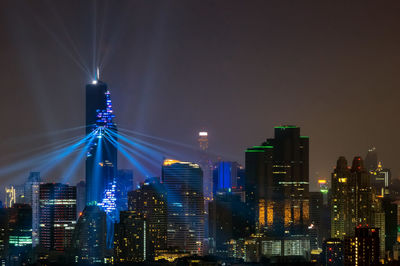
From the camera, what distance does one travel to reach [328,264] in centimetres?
2238

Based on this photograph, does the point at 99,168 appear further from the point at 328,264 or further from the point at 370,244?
Answer: the point at 370,244

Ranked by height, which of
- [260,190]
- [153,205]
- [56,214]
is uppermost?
[260,190]

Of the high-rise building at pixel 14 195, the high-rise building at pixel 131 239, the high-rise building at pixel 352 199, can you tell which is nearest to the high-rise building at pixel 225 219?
the high-rise building at pixel 131 239

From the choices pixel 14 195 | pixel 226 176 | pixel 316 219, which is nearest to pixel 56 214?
pixel 14 195

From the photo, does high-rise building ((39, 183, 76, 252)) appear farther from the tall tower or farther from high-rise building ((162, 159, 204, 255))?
high-rise building ((162, 159, 204, 255))

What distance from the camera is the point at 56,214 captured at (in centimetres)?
2689

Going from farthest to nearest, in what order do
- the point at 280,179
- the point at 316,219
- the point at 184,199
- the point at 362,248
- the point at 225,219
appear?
1. the point at 280,179
2. the point at 184,199
3. the point at 225,219
4. the point at 316,219
5. the point at 362,248

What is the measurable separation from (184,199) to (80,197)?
3.35m

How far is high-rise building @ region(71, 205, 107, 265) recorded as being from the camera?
950 inches

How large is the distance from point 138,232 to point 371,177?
243 inches

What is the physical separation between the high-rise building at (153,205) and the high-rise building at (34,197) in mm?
2527

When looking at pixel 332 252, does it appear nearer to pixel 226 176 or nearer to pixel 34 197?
pixel 226 176

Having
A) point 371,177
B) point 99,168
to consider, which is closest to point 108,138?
point 99,168

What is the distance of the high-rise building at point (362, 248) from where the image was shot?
19.7 m
